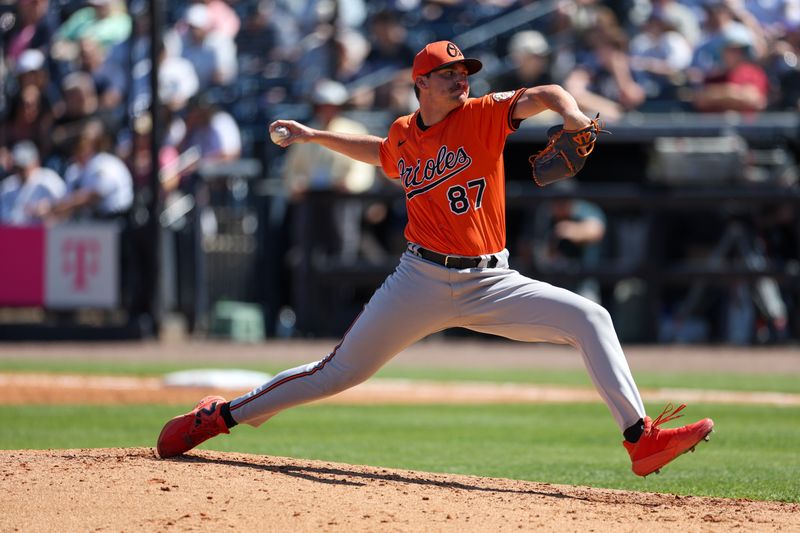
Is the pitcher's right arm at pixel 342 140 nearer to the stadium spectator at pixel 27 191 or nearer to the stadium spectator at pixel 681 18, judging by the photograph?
the stadium spectator at pixel 681 18

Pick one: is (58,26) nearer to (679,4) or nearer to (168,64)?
(168,64)

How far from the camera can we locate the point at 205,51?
1781 centimetres

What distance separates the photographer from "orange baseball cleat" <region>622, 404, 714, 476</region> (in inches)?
204

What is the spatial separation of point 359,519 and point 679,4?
13240 mm

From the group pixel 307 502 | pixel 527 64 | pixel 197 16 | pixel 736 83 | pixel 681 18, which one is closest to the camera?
pixel 307 502

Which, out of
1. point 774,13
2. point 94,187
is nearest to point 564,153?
point 94,187

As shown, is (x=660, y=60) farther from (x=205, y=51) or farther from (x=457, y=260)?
(x=457, y=260)

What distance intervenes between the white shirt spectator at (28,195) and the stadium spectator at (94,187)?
137 millimetres

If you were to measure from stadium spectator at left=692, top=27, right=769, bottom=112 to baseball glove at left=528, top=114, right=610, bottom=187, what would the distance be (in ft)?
31.5

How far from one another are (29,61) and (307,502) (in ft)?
46.1

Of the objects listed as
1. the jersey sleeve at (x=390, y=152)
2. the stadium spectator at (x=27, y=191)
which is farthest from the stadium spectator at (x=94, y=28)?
the jersey sleeve at (x=390, y=152)

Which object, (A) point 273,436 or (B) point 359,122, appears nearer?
(A) point 273,436

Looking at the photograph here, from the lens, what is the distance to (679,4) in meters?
16.6

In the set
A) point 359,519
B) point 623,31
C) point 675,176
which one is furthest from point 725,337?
point 359,519
